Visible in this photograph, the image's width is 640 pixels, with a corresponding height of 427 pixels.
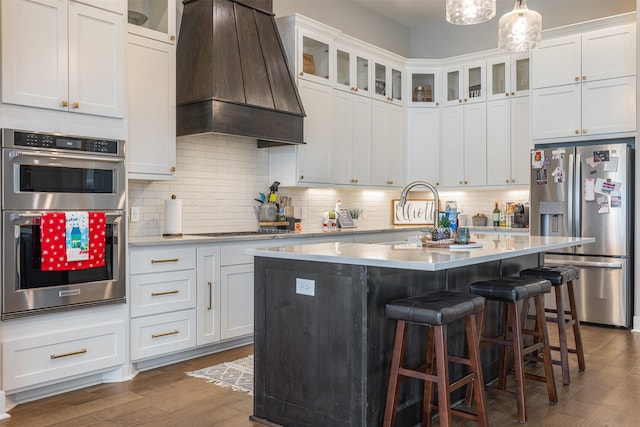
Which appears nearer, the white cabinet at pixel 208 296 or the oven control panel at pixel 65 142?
the oven control panel at pixel 65 142

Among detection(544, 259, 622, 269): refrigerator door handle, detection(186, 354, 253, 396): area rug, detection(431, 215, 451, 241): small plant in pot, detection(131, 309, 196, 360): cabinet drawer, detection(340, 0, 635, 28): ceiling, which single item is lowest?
detection(186, 354, 253, 396): area rug

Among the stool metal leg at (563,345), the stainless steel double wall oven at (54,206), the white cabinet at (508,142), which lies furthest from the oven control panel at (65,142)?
the white cabinet at (508,142)

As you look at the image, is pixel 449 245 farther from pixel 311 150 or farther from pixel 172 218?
pixel 311 150

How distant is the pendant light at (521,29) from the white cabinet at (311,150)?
2258 mm

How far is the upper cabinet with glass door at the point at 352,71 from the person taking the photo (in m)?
5.71

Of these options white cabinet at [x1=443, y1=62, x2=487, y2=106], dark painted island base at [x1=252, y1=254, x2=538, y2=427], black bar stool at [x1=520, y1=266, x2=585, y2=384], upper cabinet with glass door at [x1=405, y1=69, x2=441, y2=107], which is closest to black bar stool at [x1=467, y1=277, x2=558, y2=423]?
black bar stool at [x1=520, y1=266, x2=585, y2=384]

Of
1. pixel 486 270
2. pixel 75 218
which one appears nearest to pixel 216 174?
pixel 75 218

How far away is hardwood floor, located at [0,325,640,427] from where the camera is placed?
9.41 ft

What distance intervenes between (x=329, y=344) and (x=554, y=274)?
1.76 meters

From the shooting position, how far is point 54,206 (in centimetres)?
319

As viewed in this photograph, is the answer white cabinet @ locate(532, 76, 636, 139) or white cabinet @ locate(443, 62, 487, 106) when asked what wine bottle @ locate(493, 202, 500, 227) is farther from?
white cabinet @ locate(443, 62, 487, 106)

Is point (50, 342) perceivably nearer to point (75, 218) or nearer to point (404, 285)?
point (75, 218)

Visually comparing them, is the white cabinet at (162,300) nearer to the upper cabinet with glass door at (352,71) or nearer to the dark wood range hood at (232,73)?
the dark wood range hood at (232,73)

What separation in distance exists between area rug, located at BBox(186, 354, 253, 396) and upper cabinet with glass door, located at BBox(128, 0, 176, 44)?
2.38 meters
